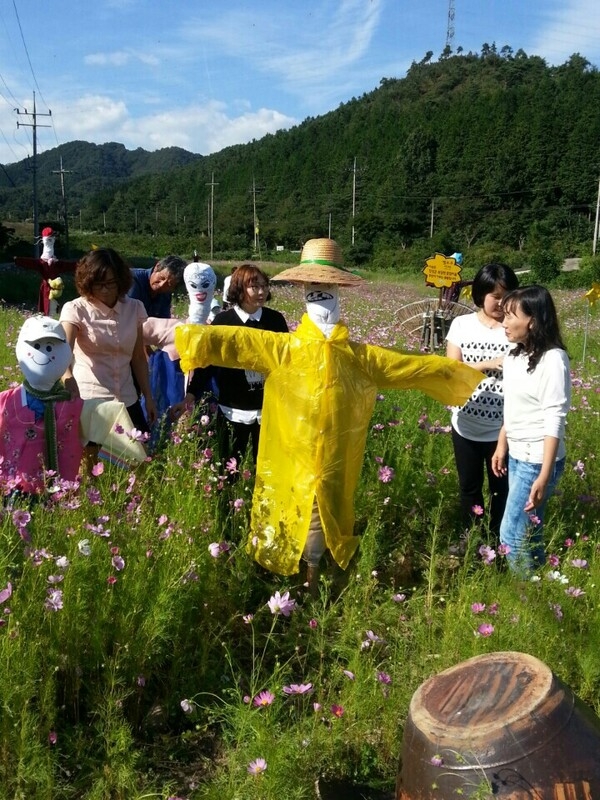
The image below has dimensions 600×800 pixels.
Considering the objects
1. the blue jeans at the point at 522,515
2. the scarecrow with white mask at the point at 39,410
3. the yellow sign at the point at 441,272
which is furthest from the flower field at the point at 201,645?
the yellow sign at the point at 441,272

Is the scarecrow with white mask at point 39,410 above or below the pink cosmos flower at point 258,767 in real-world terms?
above

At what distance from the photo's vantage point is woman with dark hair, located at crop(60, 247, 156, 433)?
3199 mm

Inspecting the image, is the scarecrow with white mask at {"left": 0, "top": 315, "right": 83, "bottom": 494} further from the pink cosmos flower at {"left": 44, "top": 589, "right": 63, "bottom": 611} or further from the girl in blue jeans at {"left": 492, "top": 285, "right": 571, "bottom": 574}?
the girl in blue jeans at {"left": 492, "top": 285, "right": 571, "bottom": 574}

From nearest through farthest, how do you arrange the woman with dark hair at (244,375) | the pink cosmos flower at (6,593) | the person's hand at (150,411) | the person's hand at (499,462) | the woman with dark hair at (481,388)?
the pink cosmos flower at (6,593), the person's hand at (499,462), the woman with dark hair at (481,388), the woman with dark hair at (244,375), the person's hand at (150,411)

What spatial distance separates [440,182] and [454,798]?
82.7 m

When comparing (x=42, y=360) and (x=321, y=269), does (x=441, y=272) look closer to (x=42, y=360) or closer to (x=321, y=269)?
(x=321, y=269)

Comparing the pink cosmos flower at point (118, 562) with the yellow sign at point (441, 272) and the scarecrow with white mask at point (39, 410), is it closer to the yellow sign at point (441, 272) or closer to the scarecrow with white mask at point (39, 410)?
the scarecrow with white mask at point (39, 410)

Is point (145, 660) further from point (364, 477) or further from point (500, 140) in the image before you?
point (500, 140)

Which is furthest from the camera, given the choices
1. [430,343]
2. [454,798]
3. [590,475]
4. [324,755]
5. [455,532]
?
[430,343]

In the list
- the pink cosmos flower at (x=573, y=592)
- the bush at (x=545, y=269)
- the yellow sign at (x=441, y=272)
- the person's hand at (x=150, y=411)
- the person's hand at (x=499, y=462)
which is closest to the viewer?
the pink cosmos flower at (x=573, y=592)

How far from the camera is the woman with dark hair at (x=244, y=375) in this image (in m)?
3.42

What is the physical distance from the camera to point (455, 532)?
11.9 feet

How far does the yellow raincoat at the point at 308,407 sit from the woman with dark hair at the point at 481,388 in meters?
0.39

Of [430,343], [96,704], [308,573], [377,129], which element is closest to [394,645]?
[308,573]
